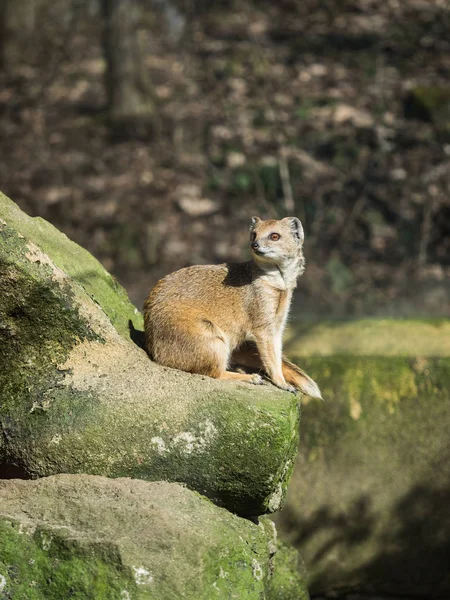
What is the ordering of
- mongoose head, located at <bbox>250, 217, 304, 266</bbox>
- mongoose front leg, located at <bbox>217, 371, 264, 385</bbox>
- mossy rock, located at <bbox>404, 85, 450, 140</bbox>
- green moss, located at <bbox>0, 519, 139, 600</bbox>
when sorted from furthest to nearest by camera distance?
1. mossy rock, located at <bbox>404, 85, 450, 140</bbox>
2. mongoose head, located at <bbox>250, 217, 304, 266</bbox>
3. mongoose front leg, located at <bbox>217, 371, 264, 385</bbox>
4. green moss, located at <bbox>0, 519, 139, 600</bbox>

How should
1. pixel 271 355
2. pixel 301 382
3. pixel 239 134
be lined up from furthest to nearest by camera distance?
pixel 239 134 < pixel 301 382 < pixel 271 355

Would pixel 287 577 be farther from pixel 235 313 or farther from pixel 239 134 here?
pixel 239 134

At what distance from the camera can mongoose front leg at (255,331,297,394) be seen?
17.1 feet

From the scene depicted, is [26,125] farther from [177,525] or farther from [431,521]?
[177,525]

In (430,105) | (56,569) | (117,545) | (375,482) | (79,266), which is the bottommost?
(375,482)

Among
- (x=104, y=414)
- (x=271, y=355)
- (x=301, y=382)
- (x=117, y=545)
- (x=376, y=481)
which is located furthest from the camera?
(x=376, y=481)

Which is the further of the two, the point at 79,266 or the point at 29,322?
the point at 79,266

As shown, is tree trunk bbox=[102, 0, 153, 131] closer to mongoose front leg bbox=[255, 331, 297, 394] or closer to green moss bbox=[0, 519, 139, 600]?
mongoose front leg bbox=[255, 331, 297, 394]

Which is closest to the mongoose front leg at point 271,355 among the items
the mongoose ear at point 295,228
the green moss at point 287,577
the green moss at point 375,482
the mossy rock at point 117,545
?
the mongoose ear at point 295,228

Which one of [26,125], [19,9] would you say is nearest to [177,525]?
[26,125]

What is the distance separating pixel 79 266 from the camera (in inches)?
214

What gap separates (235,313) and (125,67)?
10531mm

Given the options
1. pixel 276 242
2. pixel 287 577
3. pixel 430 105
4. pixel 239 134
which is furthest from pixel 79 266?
pixel 430 105

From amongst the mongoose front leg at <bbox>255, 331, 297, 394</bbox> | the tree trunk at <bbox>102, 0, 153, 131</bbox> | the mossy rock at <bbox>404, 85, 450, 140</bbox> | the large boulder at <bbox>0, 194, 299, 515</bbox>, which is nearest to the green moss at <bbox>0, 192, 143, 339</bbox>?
the large boulder at <bbox>0, 194, 299, 515</bbox>
